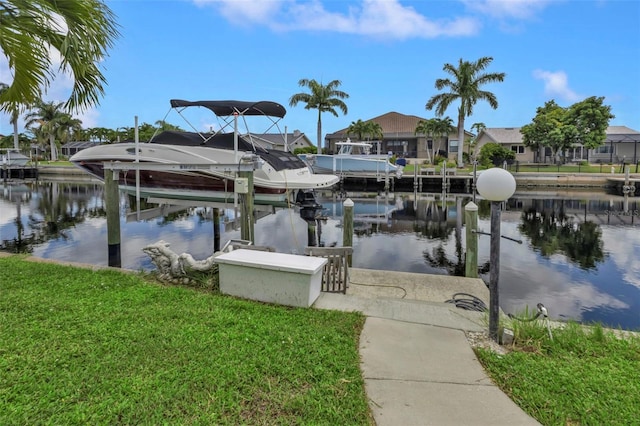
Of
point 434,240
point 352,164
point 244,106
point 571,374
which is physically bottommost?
point 434,240

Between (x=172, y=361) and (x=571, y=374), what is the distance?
10.5 ft

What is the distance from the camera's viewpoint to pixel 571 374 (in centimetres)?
324

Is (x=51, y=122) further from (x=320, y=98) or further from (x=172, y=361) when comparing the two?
(x=172, y=361)

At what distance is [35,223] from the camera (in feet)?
50.3

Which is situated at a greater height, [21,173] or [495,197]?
[21,173]

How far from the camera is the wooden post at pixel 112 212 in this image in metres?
8.54

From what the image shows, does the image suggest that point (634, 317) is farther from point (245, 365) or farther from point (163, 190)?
point (163, 190)

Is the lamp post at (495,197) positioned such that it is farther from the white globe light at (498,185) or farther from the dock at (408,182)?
the dock at (408,182)

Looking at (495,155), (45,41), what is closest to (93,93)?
(45,41)

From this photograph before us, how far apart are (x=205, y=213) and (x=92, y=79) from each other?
484 inches

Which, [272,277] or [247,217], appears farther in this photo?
[247,217]

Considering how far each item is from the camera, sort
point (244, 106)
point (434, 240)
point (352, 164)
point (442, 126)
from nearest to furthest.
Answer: point (244, 106) < point (434, 240) < point (352, 164) < point (442, 126)

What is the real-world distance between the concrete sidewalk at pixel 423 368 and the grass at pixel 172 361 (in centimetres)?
17

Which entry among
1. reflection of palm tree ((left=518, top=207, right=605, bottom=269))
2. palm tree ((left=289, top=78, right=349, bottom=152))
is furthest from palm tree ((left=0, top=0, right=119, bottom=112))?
palm tree ((left=289, top=78, right=349, bottom=152))
